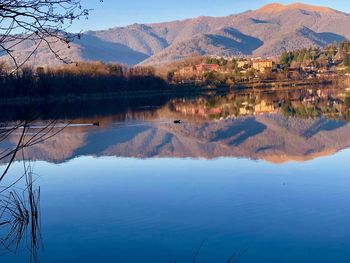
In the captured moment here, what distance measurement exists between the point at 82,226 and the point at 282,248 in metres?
2.72

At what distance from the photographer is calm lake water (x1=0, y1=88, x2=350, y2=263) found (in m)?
5.80

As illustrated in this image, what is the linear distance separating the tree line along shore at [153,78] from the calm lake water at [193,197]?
15842mm

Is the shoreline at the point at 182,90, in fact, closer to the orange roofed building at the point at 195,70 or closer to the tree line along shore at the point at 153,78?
the tree line along shore at the point at 153,78

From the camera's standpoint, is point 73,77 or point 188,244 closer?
point 188,244

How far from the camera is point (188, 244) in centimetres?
594

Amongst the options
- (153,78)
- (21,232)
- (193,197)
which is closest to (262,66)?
(153,78)

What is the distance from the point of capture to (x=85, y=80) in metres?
49.3

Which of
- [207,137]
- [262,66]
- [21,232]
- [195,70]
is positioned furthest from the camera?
[262,66]

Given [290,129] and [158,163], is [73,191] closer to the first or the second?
[158,163]

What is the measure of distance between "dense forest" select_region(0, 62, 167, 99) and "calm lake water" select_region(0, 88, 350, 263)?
23.1m

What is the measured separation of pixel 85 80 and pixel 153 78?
8733 mm

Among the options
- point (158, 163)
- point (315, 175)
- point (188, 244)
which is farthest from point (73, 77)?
point (188, 244)

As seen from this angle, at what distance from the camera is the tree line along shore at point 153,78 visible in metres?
41.7

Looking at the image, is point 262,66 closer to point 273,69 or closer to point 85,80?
point 273,69
